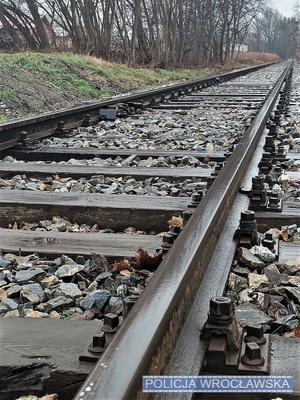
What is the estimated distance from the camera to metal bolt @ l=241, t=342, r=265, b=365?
1.36 meters

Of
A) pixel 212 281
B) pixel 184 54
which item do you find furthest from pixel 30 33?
pixel 212 281

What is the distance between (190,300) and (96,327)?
290mm

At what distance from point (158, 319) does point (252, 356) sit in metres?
0.24

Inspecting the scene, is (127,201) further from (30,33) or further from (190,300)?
(30,33)

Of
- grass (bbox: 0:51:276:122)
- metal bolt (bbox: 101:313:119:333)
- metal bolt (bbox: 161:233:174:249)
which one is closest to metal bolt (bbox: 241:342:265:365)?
metal bolt (bbox: 101:313:119:333)

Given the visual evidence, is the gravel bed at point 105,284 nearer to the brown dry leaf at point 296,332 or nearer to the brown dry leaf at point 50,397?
the brown dry leaf at point 296,332

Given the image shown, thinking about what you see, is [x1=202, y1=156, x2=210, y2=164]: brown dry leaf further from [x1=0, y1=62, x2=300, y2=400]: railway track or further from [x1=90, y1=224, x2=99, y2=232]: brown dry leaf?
[x1=90, y1=224, x2=99, y2=232]: brown dry leaf

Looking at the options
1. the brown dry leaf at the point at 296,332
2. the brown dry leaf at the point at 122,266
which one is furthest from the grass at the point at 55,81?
the brown dry leaf at the point at 296,332

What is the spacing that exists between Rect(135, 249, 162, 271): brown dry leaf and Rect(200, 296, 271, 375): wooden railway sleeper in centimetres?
85

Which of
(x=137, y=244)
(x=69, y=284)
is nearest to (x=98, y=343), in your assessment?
(x=69, y=284)

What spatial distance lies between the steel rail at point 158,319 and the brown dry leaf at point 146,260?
0.24 m

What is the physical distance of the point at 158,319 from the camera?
1282mm

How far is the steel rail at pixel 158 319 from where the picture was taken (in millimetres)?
1047

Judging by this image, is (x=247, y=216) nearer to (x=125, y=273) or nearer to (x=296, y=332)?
(x=125, y=273)
